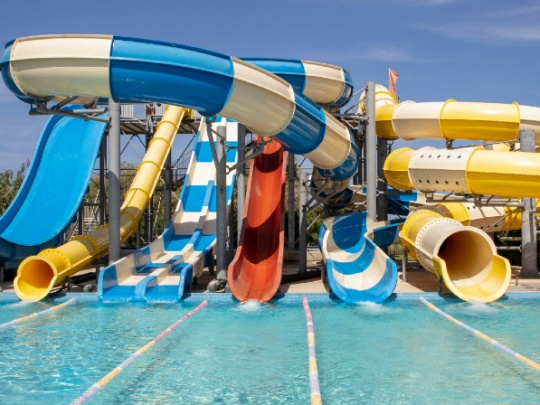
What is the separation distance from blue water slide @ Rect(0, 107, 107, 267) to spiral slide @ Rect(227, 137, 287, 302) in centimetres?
344

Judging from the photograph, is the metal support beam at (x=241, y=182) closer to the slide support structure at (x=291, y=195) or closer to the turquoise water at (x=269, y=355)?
the turquoise water at (x=269, y=355)

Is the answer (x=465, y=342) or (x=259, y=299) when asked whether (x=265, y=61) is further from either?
(x=465, y=342)

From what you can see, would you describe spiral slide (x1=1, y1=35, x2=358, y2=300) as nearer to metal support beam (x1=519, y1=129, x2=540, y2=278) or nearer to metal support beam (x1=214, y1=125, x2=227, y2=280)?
metal support beam (x1=214, y1=125, x2=227, y2=280)

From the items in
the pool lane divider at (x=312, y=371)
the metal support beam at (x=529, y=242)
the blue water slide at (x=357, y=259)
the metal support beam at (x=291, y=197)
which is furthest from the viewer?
the metal support beam at (x=291, y=197)

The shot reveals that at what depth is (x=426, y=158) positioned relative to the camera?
11102mm

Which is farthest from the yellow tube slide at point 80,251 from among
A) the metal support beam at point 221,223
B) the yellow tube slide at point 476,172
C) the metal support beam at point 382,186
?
the yellow tube slide at point 476,172

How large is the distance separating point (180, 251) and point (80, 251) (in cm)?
229

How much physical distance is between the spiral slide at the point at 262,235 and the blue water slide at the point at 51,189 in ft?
11.3

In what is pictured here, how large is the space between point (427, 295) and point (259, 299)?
2641 mm

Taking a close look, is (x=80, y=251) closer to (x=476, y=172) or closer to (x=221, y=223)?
(x=221, y=223)

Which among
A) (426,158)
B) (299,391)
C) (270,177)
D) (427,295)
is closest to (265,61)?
(270,177)

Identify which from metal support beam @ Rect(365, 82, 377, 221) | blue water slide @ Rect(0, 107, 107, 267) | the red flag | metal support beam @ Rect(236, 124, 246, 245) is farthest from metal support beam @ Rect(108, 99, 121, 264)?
the red flag

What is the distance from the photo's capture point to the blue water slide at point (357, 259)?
9.45m

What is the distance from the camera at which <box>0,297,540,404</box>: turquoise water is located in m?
4.79
